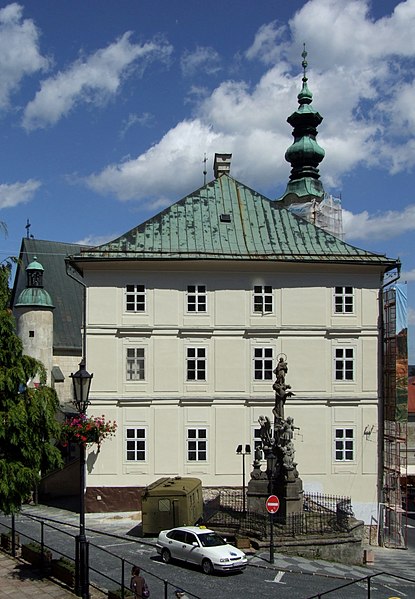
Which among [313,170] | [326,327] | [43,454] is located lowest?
[43,454]

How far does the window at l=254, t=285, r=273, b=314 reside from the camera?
34562 mm

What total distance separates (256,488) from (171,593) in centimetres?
952

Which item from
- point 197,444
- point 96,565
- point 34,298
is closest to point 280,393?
point 197,444

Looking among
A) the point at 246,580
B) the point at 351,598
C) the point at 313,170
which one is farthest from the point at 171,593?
the point at 313,170

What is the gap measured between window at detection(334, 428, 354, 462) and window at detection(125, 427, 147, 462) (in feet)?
29.1

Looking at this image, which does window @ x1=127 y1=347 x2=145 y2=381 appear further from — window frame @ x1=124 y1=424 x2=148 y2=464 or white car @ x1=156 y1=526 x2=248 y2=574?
white car @ x1=156 y1=526 x2=248 y2=574

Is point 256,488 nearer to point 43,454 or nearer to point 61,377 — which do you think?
point 43,454

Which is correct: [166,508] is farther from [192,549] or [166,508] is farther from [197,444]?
[197,444]

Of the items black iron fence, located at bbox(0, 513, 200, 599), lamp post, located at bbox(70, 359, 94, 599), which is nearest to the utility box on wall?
black iron fence, located at bbox(0, 513, 200, 599)

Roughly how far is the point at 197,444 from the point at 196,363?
145 inches

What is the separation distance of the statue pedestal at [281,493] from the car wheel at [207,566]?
5.55m

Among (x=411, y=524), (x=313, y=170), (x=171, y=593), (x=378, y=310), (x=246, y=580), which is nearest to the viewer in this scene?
(x=171, y=593)

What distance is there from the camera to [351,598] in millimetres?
19062

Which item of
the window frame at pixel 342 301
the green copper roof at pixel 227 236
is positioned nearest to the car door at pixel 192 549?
the green copper roof at pixel 227 236
